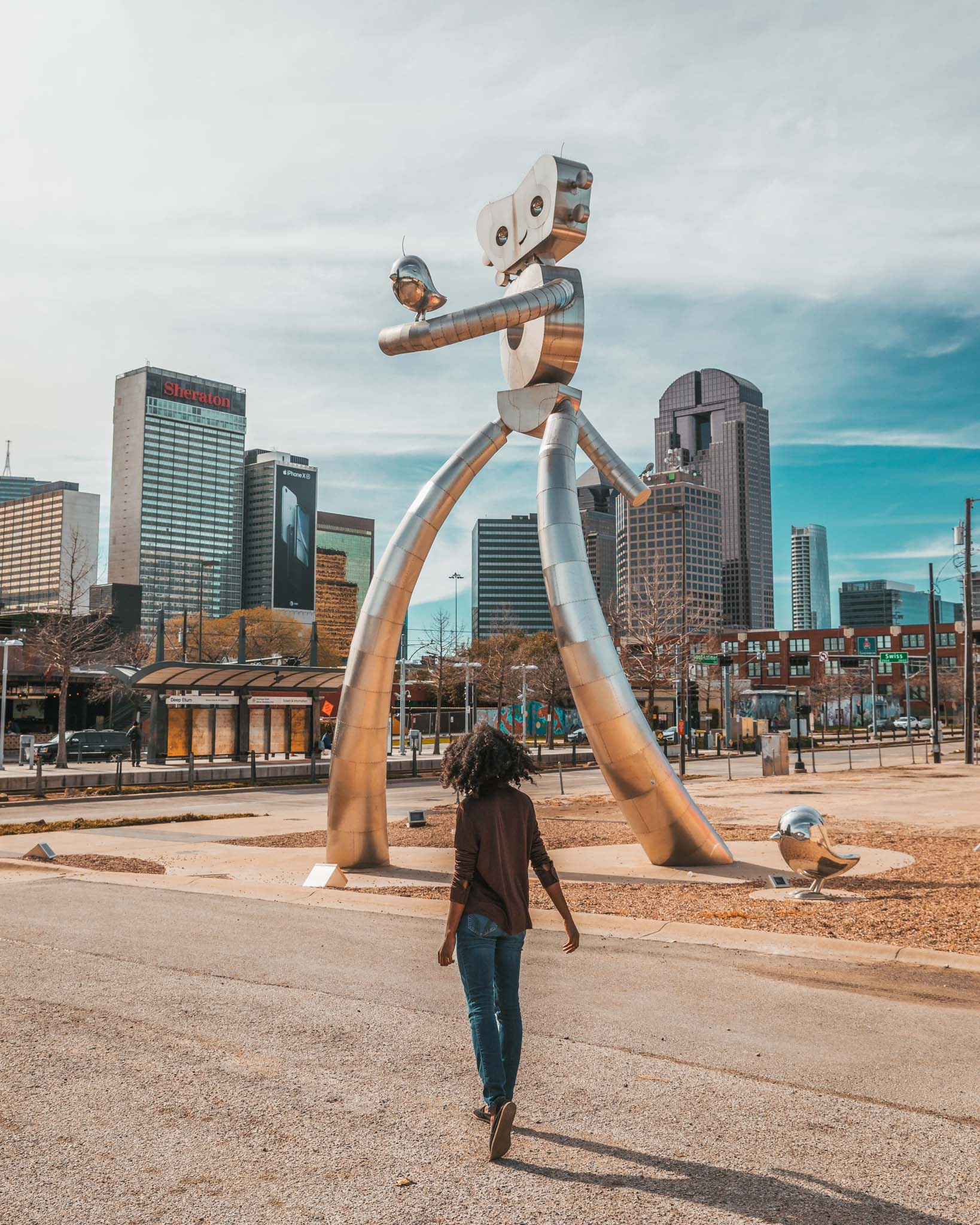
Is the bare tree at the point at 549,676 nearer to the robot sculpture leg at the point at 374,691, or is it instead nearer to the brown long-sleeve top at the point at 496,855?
the robot sculpture leg at the point at 374,691

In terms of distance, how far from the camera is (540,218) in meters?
13.0

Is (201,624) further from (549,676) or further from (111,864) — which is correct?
(111,864)

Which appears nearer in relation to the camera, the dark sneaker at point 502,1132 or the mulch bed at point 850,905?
the dark sneaker at point 502,1132

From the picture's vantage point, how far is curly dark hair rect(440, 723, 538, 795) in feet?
14.8

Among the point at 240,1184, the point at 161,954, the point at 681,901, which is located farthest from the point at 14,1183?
the point at 681,901

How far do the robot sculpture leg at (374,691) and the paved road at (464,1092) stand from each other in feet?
15.2

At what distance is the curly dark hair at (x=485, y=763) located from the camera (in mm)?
4523

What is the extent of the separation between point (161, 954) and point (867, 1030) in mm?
5169

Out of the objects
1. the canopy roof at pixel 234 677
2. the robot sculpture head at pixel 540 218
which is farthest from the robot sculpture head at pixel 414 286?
the canopy roof at pixel 234 677

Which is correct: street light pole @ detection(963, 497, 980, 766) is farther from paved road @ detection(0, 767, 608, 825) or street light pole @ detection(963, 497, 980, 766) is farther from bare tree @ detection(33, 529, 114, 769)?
bare tree @ detection(33, 529, 114, 769)

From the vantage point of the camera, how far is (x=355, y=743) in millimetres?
12406

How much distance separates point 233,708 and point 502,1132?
3570 cm

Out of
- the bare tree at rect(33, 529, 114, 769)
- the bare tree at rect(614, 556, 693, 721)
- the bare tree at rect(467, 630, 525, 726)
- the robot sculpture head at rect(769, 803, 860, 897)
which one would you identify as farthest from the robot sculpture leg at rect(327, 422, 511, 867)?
the bare tree at rect(467, 630, 525, 726)

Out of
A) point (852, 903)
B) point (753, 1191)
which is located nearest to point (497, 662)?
point (852, 903)
